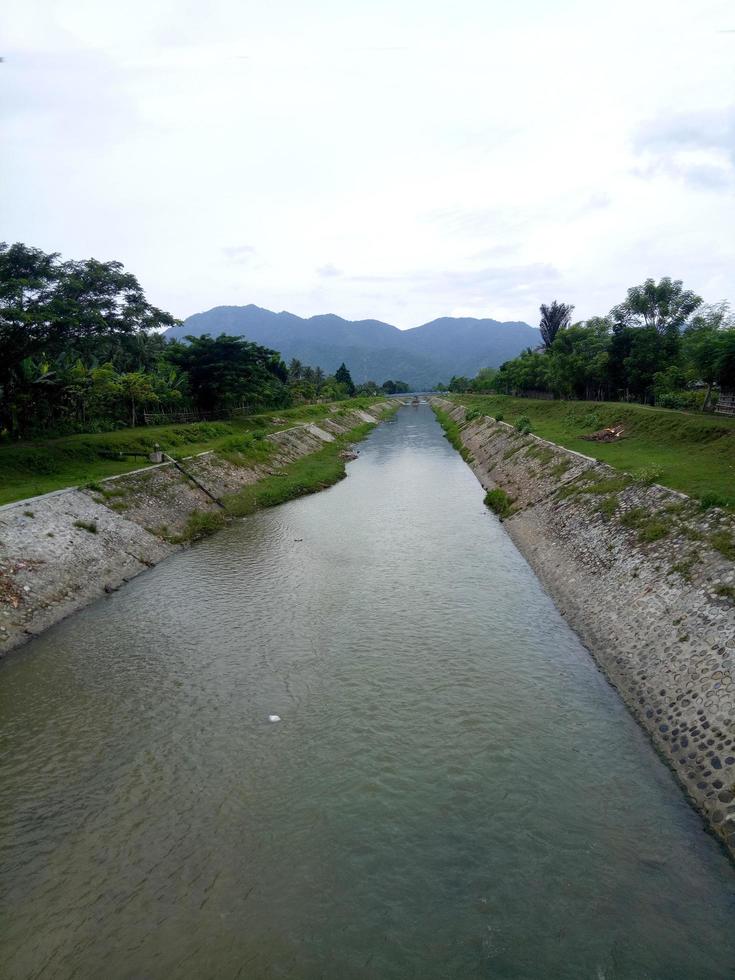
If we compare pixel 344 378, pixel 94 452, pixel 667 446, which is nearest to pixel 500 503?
pixel 667 446

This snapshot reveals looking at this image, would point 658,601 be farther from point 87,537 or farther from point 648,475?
point 87,537

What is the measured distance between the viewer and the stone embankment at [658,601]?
11.6 meters

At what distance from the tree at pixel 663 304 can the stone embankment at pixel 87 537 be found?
56857 mm

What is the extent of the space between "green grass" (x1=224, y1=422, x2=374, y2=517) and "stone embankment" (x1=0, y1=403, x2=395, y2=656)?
138 cm


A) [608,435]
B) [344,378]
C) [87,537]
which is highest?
[344,378]

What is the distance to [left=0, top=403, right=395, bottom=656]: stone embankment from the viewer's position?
1931 cm

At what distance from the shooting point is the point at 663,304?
6525 cm

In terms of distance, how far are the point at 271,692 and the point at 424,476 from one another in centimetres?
3521

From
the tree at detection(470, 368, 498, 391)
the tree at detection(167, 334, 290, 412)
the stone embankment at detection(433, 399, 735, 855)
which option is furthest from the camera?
the tree at detection(470, 368, 498, 391)

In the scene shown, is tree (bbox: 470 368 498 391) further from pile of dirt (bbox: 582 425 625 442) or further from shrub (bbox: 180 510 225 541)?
shrub (bbox: 180 510 225 541)

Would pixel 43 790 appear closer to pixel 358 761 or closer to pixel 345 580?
pixel 358 761

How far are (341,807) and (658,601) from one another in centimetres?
1090

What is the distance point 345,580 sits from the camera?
2327 cm

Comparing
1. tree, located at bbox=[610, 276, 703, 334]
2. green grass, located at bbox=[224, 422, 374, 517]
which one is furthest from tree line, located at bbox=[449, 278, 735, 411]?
green grass, located at bbox=[224, 422, 374, 517]
